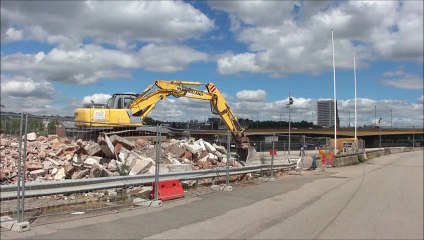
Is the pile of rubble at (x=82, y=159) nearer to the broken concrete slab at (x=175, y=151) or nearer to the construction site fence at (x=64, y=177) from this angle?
the construction site fence at (x=64, y=177)

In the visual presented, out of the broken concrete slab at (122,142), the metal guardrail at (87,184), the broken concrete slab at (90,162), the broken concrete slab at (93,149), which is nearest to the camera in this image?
the metal guardrail at (87,184)

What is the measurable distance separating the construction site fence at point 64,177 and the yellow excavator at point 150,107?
11.2ft

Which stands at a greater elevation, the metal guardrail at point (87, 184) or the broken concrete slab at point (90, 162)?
A: the broken concrete slab at point (90, 162)

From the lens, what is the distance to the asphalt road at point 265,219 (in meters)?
8.16

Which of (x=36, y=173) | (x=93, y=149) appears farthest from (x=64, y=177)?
(x=93, y=149)

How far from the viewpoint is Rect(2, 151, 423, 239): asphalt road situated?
8.16m

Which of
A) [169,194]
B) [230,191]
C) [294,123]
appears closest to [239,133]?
[230,191]

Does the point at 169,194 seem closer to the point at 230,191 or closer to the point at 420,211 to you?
the point at 230,191

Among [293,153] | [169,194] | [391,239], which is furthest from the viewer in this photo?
[293,153]

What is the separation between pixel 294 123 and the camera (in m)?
108

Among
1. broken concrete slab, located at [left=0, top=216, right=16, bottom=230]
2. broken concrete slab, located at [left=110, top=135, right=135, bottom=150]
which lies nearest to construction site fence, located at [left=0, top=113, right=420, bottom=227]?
broken concrete slab, located at [left=0, top=216, right=16, bottom=230]

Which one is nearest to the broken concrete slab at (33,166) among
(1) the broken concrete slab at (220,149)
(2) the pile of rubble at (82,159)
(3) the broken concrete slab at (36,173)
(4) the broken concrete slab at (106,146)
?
(2) the pile of rubble at (82,159)

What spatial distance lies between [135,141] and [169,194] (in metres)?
5.22

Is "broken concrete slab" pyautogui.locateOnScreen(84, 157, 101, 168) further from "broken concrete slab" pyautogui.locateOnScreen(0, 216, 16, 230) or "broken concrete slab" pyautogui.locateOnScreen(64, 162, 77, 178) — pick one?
"broken concrete slab" pyautogui.locateOnScreen(0, 216, 16, 230)
